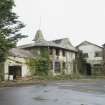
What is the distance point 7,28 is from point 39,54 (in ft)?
66.8

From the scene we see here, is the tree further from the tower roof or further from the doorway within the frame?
the tower roof

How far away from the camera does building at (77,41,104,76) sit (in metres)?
58.7

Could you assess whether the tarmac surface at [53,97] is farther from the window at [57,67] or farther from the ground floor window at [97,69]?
the ground floor window at [97,69]

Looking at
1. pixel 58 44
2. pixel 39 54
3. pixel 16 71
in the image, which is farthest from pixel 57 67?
pixel 16 71

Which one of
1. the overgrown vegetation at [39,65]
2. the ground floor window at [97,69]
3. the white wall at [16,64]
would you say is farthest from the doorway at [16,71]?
the ground floor window at [97,69]

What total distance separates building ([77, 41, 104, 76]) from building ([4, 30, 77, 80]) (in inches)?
129

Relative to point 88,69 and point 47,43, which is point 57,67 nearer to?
point 47,43

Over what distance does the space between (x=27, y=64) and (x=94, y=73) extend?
64.4 ft

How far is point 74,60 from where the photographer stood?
188 feet

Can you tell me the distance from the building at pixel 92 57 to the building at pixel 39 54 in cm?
329

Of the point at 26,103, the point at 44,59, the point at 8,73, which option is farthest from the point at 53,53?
the point at 26,103

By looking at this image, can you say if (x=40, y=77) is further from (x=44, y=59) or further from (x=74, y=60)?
(x=74, y=60)

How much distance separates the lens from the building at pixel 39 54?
41.7 m

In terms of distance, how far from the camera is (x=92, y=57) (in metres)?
60.1
